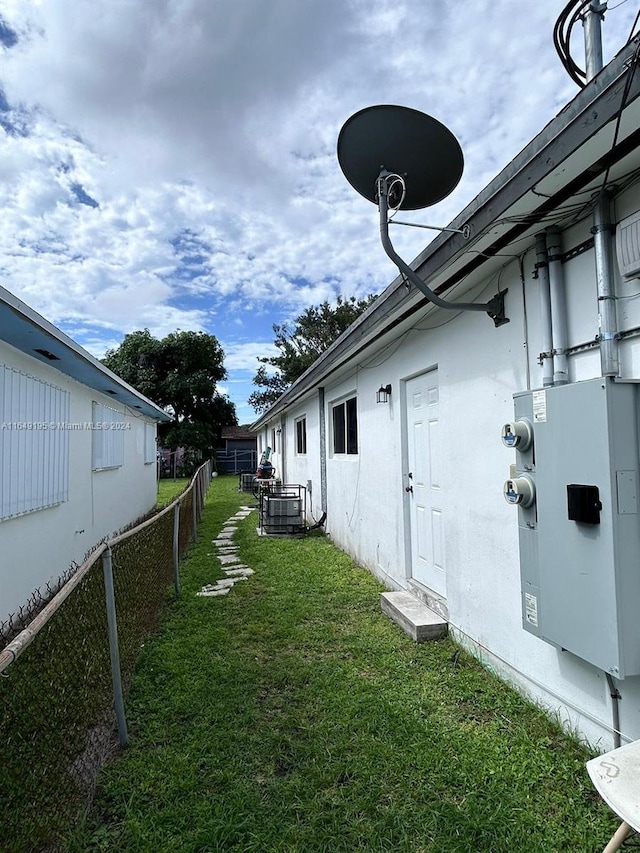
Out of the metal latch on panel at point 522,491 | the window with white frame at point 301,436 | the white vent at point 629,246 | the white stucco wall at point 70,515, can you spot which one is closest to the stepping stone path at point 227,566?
the white stucco wall at point 70,515

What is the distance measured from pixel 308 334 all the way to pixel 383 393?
3001 cm

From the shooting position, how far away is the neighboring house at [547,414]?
2.07 meters

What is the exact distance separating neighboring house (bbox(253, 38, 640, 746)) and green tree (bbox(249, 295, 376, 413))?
2826cm

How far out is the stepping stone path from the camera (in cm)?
571

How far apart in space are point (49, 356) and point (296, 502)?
5409mm

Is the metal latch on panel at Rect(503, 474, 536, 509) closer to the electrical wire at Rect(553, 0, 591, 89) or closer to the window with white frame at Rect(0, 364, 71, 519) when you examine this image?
the electrical wire at Rect(553, 0, 591, 89)

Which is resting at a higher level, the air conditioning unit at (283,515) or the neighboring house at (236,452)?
the neighboring house at (236,452)

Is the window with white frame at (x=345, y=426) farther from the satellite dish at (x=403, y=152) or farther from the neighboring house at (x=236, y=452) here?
the neighboring house at (x=236, y=452)

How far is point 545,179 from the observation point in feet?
6.98

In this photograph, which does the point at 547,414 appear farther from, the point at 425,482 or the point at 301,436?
the point at 301,436

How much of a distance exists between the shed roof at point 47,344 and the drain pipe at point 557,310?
366 centimetres

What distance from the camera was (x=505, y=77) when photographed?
Result: 346 centimetres

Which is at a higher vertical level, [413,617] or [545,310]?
[545,310]

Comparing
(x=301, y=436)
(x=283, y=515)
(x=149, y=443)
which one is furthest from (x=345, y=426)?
(x=149, y=443)
